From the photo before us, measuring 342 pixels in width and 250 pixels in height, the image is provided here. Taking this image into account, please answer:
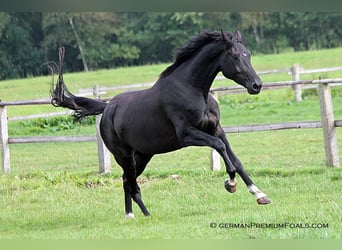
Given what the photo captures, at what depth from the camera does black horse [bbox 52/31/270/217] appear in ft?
15.8

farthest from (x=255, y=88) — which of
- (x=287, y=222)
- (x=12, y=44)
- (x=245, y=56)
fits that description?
(x=12, y=44)

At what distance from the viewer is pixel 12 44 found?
6.24 metres

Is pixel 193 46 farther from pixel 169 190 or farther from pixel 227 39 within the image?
pixel 169 190

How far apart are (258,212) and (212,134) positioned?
0.73 metres

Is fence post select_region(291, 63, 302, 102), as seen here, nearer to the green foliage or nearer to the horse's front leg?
the green foliage

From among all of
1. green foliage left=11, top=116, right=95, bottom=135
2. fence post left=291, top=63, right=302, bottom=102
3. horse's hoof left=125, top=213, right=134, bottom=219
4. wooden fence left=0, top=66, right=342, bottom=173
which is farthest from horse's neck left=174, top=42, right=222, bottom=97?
fence post left=291, top=63, right=302, bottom=102

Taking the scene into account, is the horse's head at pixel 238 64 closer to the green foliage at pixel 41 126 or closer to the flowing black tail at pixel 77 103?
the flowing black tail at pixel 77 103

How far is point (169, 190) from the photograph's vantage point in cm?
692

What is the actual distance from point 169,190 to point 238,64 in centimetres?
252

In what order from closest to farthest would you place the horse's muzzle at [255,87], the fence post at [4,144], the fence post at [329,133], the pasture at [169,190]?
1. the pasture at [169,190]
2. the horse's muzzle at [255,87]
3. the fence post at [329,133]
4. the fence post at [4,144]

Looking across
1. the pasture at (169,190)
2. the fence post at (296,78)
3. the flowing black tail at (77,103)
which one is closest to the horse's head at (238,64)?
the pasture at (169,190)

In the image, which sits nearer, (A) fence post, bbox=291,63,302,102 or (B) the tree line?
(B) the tree line

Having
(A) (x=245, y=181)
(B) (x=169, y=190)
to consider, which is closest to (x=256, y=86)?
(A) (x=245, y=181)

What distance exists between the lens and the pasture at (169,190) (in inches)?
170
